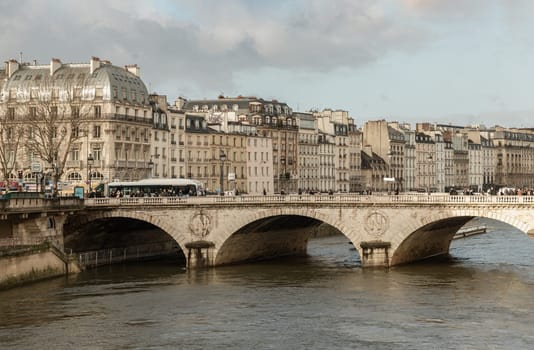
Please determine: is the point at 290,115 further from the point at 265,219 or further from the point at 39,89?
the point at 265,219

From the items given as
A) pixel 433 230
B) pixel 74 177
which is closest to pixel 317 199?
pixel 433 230

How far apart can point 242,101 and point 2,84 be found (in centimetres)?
4031

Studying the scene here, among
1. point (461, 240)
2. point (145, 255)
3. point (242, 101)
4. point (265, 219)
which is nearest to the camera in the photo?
point (265, 219)

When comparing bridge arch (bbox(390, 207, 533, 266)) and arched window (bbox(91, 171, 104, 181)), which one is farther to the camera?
arched window (bbox(91, 171, 104, 181))

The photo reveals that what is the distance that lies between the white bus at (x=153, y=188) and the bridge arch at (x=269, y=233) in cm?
957

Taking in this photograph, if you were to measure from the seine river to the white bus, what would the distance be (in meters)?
13.3

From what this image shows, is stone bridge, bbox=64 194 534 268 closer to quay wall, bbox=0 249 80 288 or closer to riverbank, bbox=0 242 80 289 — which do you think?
riverbank, bbox=0 242 80 289

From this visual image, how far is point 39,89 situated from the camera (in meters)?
109

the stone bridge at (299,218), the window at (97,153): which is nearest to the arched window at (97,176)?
the window at (97,153)

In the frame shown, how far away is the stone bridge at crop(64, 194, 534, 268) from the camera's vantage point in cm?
7250

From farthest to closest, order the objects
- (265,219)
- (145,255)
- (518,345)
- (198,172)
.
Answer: (198,172) < (145,255) < (265,219) < (518,345)

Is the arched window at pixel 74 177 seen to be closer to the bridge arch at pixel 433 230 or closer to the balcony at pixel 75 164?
the balcony at pixel 75 164

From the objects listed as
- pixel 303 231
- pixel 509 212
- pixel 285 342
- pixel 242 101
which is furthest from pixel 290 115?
pixel 285 342

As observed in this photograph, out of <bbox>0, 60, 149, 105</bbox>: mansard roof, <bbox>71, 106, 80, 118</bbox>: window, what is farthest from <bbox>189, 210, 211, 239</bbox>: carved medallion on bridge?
<bbox>0, 60, 149, 105</bbox>: mansard roof
